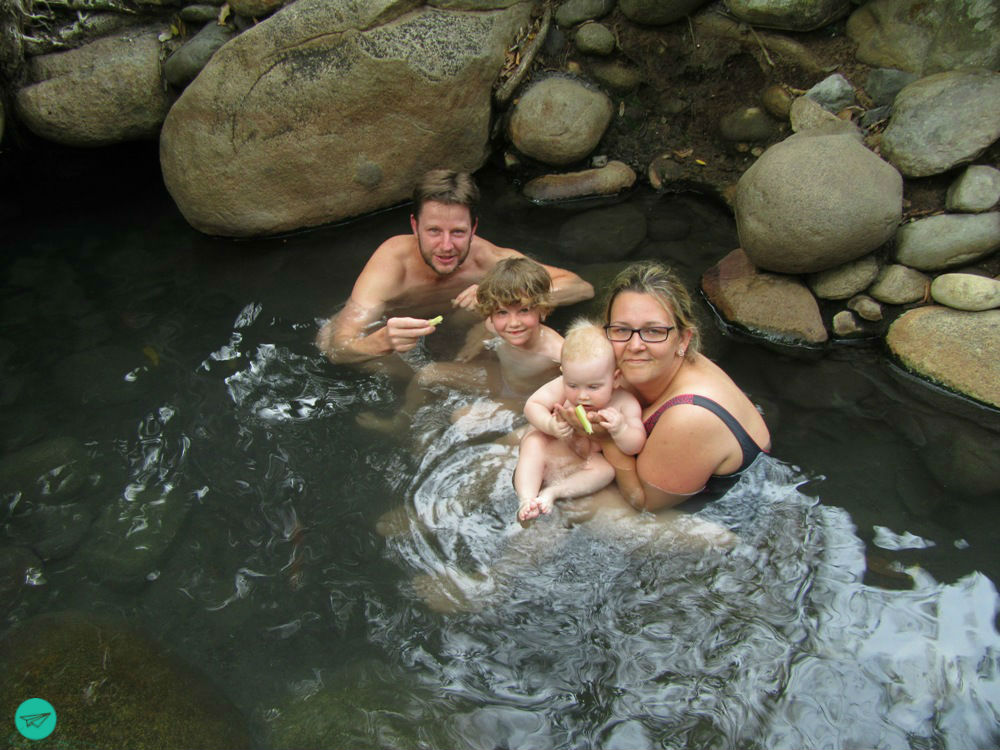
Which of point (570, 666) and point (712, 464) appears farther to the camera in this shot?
point (712, 464)

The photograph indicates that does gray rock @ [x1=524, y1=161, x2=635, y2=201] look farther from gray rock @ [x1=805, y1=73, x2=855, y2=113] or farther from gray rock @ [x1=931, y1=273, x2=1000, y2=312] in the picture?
gray rock @ [x1=931, y1=273, x2=1000, y2=312]

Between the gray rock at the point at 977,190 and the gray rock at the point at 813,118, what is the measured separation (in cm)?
81

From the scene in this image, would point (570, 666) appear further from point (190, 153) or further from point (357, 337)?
point (190, 153)

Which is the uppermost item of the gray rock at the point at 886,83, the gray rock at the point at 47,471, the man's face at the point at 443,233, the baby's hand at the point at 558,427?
the gray rock at the point at 886,83

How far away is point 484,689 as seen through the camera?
131 inches

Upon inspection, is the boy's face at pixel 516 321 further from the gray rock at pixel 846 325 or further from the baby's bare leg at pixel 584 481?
the gray rock at pixel 846 325

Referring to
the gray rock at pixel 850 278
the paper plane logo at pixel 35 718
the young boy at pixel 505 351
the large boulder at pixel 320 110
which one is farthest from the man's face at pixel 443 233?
the paper plane logo at pixel 35 718

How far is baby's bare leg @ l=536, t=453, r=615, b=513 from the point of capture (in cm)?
389

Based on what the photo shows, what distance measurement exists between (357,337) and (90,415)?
1.67 metres

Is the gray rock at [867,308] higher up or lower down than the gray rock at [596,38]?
lower down

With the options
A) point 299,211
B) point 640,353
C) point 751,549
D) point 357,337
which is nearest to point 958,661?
Result: point 751,549

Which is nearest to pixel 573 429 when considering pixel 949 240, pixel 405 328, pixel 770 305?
pixel 405 328

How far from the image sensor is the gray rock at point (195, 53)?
21.9ft

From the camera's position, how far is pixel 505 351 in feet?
15.8
